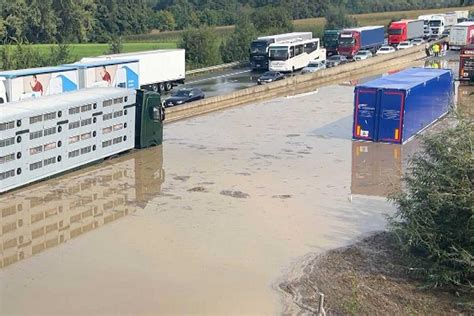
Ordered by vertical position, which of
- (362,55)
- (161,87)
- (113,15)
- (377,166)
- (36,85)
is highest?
(113,15)

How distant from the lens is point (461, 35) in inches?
2431

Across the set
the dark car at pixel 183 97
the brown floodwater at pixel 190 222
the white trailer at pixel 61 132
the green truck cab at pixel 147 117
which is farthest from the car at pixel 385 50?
the white trailer at pixel 61 132

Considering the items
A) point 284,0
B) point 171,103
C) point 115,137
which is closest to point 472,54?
point 171,103

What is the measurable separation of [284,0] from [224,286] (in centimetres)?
9950

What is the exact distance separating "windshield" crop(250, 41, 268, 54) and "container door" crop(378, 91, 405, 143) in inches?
988

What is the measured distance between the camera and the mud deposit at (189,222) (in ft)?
40.8

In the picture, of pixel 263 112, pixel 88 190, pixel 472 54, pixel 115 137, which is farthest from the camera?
pixel 472 54

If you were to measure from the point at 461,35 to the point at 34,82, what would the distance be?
43057 mm

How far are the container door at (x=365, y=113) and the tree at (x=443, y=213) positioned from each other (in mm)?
11246

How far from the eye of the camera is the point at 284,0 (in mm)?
108500

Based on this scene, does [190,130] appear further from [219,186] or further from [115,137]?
[219,186]

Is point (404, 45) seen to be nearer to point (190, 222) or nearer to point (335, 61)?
point (335, 61)

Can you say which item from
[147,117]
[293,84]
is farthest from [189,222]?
[293,84]

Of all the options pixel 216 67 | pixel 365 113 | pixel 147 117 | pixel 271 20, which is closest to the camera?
pixel 147 117
